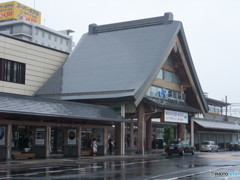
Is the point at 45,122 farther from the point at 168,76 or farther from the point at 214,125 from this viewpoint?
the point at 214,125

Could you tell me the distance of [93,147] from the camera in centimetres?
3291

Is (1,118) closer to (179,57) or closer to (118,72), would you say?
(118,72)

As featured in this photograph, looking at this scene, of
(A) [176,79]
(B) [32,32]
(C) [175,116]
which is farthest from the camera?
(B) [32,32]

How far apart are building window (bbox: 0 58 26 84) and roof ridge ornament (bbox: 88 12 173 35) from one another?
1305 centimetres

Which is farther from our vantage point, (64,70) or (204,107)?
(204,107)

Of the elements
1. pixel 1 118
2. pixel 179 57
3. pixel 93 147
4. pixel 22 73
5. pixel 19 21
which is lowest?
pixel 93 147

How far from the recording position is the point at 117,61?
132 ft

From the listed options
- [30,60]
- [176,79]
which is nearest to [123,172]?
[30,60]

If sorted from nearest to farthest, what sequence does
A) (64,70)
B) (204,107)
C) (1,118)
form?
1. (1,118)
2. (64,70)
3. (204,107)

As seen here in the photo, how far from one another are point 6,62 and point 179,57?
19010mm

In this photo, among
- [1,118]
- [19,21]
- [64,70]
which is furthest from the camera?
[19,21]

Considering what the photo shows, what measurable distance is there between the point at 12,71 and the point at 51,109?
Answer: 375 inches

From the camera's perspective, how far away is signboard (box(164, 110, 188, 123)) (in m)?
39.9

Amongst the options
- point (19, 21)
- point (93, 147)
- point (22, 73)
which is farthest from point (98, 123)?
point (19, 21)
